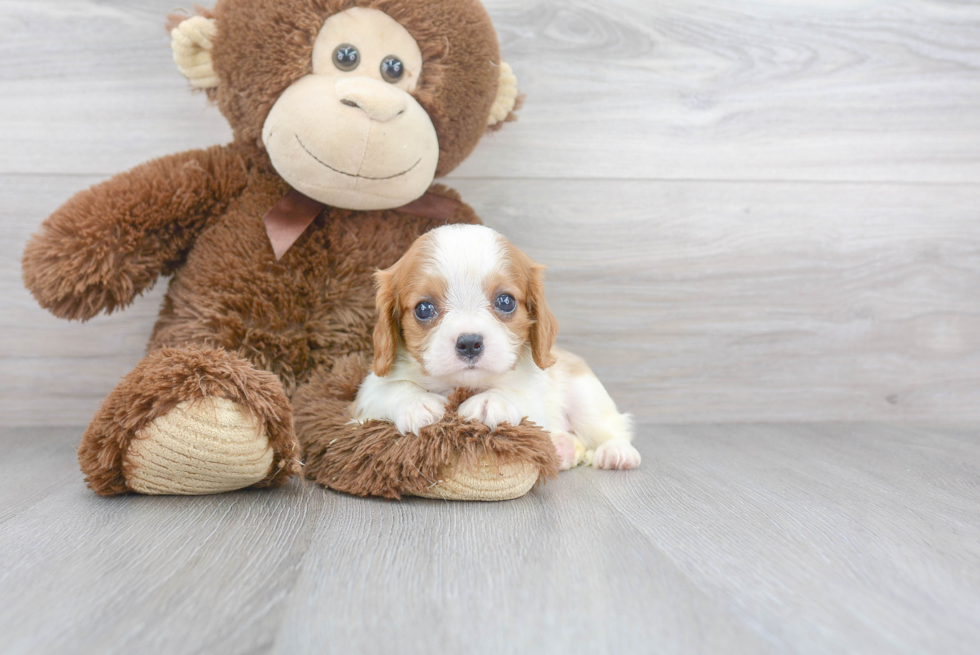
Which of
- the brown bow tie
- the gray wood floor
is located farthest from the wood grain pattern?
the brown bow tie

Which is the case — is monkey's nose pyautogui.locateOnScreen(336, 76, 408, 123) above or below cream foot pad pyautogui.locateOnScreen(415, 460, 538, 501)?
above

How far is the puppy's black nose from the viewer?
3.56 ft

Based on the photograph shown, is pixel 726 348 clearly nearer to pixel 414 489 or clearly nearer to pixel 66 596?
pixel 414 489

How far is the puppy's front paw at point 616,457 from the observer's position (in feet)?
4.44

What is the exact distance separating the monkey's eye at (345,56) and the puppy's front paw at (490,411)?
0.64 m

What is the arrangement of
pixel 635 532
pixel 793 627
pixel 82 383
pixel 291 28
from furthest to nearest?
1. pixel 82 383
2. pixel 291 28
3. pixel 635 532
4. pixel 793 627

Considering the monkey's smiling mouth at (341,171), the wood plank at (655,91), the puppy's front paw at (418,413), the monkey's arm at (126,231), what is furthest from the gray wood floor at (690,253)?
the monkey's smiling mouth at (341,171)

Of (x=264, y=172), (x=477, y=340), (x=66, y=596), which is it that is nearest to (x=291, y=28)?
(x=264, y=172)

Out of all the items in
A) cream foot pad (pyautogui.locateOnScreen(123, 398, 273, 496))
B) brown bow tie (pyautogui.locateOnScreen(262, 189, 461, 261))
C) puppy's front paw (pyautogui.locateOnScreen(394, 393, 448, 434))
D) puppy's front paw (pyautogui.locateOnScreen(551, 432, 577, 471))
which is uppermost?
brown bow tie (pyautogui.locateOnScreen(262, 189, 461, 261))

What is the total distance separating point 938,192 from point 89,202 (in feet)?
6.59

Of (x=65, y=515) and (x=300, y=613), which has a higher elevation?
(x=300, y=613)

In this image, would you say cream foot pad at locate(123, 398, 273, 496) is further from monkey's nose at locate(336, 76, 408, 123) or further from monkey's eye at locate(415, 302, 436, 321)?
monkey's nose at locate(336, 76, 408, 123)

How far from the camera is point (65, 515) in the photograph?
993mm

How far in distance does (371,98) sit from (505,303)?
42 cm
